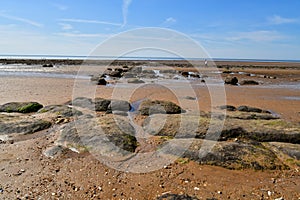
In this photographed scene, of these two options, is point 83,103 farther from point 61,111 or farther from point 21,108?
point 21,108

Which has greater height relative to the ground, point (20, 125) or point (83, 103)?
point (83, 103)

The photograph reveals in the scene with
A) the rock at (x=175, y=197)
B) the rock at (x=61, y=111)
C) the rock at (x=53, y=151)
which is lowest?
the rock at (x=175, y=197)

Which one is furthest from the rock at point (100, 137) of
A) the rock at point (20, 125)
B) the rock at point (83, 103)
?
the rock at point (83, 103)

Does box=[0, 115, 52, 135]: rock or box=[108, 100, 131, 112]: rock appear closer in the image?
box=[0, 115, 52, 135]: rock

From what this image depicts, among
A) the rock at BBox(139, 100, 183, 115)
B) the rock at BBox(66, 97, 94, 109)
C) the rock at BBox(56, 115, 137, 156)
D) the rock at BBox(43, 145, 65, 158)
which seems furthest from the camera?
the rock at BBox(66, 97, 94, 109)

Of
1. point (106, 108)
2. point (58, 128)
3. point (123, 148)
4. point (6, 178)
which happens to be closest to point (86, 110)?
point (106, 108)

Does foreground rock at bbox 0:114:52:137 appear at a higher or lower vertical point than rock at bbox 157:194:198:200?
higher

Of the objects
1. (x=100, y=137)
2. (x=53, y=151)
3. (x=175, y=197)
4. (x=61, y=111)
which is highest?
(x=61, y=111)

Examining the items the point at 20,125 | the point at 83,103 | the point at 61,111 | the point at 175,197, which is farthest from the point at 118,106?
the point at 175,197

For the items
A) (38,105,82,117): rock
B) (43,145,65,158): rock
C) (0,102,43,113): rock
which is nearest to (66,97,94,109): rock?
(38,105,82,117): rock

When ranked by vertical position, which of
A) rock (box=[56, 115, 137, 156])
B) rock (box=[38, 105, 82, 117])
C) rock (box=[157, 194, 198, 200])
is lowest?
rock (box=[157, 194, 198, 200])

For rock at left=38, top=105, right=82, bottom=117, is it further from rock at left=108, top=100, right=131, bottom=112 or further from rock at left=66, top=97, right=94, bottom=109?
rock at left=108, top=100, right=131, bottom=112

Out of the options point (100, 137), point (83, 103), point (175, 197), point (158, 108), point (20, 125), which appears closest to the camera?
point (175, 197)

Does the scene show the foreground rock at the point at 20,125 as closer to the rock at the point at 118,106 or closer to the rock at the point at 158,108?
the rock at the point at 118,106
